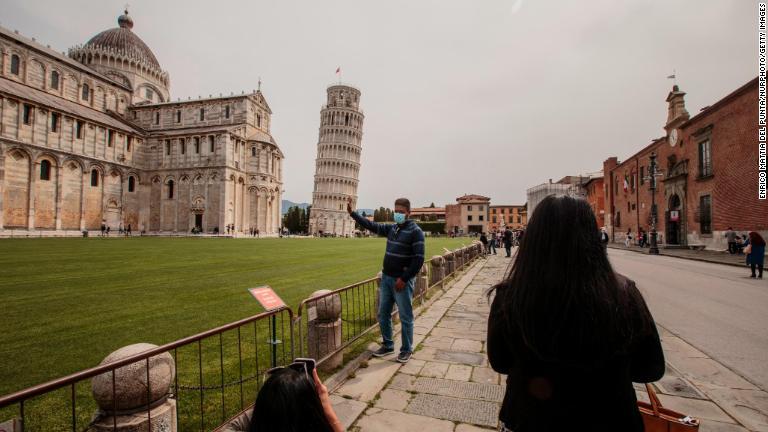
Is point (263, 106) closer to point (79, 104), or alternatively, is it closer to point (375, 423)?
point (79, 104)

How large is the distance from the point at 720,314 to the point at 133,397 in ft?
31.9

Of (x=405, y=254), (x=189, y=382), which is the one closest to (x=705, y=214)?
(x=405, y=254)

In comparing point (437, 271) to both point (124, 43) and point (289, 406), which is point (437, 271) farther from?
point (124, 43)

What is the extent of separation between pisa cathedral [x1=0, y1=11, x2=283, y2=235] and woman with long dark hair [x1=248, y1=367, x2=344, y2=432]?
4480 centimetres

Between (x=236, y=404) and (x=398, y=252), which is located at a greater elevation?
(x=398, y=252)

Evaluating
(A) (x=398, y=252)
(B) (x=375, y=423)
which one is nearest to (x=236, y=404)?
(B) (x=375, y=423)

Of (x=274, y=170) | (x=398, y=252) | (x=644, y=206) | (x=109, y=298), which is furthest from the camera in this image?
(x=274, y=170)

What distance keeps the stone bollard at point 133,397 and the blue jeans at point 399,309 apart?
301cm

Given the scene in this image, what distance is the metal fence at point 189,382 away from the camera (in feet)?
7.32

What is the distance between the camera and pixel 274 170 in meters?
55.1

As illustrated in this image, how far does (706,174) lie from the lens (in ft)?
80.7

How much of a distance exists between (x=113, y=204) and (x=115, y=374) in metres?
51.8

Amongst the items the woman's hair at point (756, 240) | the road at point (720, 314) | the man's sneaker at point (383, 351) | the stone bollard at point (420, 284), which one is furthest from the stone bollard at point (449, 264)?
the woman's hair at point (756, 240)

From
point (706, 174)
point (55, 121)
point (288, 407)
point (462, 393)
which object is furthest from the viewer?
point (55, 121)
